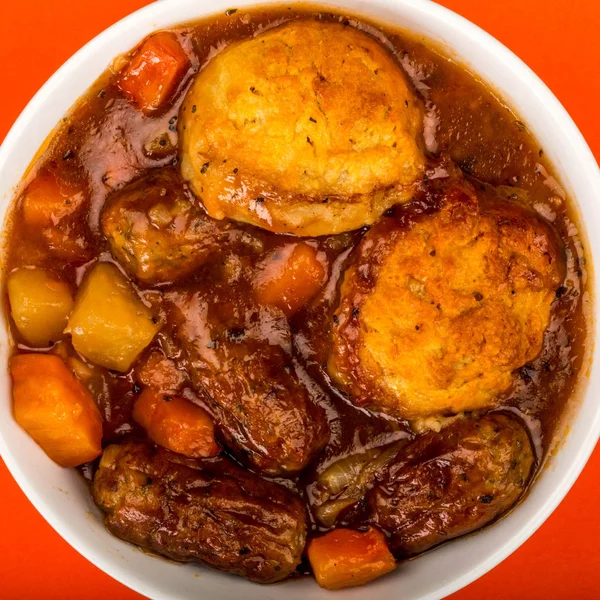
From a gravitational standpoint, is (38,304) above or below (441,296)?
below

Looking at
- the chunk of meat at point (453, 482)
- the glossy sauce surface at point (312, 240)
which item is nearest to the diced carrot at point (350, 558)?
the chunk of meat at point (453, 482)

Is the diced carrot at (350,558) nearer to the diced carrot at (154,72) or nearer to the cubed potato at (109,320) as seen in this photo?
the cubed potato at (109,320)

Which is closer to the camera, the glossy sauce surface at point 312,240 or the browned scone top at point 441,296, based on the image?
the browned scone top at point 441,296

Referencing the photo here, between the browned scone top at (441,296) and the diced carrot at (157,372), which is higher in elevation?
the browned scone top at (441,296)

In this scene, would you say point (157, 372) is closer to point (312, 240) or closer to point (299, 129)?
point (312, 240)

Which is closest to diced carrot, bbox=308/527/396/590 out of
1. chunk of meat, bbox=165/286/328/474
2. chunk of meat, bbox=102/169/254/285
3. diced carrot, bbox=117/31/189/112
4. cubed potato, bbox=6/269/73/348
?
chunk of meat, bbox=165/286/328/474

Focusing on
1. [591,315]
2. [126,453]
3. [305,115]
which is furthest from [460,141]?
[126,453]

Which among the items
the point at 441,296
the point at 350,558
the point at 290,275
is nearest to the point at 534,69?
the point at 441,296
